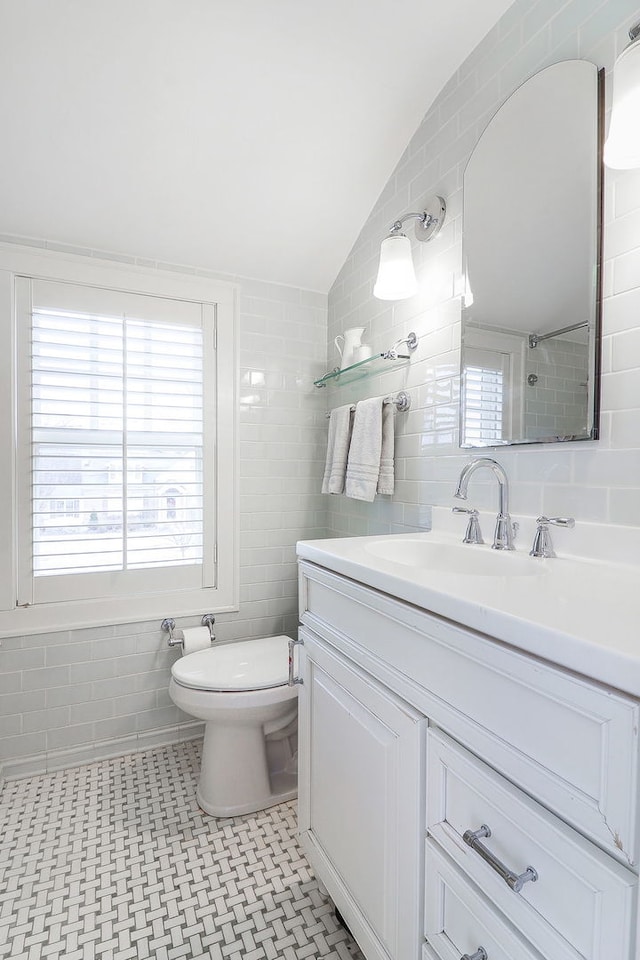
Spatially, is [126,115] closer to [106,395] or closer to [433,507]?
[106,395]

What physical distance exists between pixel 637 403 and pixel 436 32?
1236 millimetres

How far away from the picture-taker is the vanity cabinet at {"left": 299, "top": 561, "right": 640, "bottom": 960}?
510mm

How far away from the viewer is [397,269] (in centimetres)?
157

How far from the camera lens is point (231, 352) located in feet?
6.97

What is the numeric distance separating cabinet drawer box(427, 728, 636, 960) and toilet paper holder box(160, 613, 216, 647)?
4.70 ft

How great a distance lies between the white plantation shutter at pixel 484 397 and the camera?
1305mm

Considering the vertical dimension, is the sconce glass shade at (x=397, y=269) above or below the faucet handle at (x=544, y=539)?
above

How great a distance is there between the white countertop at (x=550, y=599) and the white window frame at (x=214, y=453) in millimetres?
1025

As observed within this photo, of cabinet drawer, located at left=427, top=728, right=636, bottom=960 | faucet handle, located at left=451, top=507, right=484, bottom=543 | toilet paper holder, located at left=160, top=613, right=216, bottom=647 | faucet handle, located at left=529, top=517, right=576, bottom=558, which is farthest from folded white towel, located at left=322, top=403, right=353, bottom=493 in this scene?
cabinet drawer, located at left=427, top=728, right=636, bottom=960

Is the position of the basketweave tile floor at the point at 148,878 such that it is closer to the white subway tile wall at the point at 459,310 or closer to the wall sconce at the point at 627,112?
the white subway tile wall at the point at 459,310

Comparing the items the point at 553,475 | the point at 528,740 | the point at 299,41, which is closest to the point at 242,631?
the point at 553,475

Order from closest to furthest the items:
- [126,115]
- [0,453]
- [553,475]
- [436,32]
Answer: [553,475], [436,32], [126,115], [0,453]

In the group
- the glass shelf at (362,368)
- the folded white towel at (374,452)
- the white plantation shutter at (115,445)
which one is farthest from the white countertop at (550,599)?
the white plantation shutter at (115,445)

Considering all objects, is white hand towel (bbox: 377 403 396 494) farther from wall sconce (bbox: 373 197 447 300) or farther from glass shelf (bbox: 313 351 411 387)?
wall sconce (bbox: 373 197 447 300)
